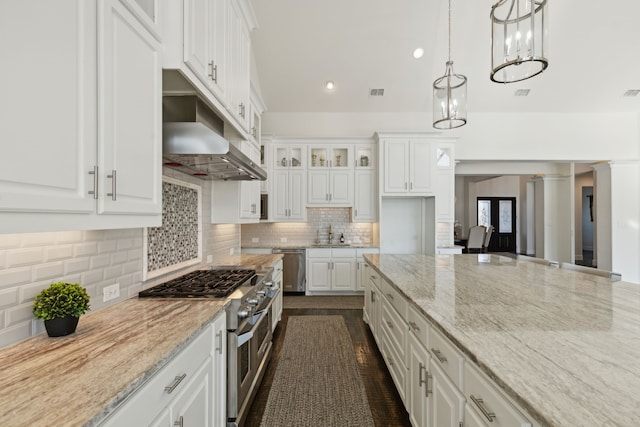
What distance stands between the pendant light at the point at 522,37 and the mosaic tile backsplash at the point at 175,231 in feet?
8.18

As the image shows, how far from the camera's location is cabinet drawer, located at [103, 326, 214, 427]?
2.89ft

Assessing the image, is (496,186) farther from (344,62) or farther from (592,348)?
(592,348)

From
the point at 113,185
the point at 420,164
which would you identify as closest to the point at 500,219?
the point at 420,164

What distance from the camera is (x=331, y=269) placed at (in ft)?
17.6

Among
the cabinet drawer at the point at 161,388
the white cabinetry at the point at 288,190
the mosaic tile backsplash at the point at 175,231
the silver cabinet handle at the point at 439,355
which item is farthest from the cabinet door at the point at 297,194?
the silver cabinet handle at the point at 439,355

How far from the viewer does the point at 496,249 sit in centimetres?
1177

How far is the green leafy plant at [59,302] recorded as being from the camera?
46.7 inches

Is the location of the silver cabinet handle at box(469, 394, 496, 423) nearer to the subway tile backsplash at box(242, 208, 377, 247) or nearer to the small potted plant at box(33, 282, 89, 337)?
the small potted plant at box(33, 282, 89, 337)

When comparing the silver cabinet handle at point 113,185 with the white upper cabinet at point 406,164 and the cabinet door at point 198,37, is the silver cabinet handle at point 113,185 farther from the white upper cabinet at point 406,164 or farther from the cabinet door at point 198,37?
the white upper cabinet at point 406,164

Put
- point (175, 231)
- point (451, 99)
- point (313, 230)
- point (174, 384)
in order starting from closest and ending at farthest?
1. point (174, 384)
2. point (175, 231)
3. point (451, 99)
4. point (313, 230)

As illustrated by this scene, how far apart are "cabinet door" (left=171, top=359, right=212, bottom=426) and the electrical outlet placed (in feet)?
2.18

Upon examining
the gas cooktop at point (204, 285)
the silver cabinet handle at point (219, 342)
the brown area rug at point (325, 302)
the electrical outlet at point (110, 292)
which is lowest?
the brown area rug at point (325, 302)

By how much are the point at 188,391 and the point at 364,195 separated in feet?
15.2

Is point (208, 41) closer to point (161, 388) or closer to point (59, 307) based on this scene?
point (59, 307)
